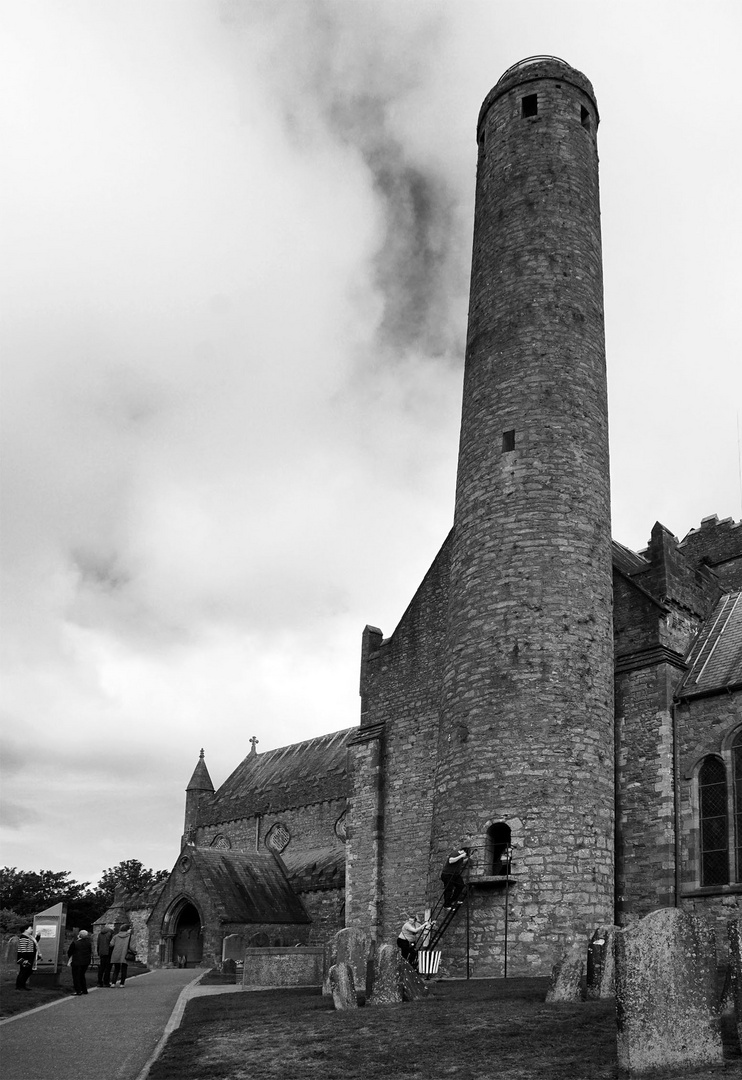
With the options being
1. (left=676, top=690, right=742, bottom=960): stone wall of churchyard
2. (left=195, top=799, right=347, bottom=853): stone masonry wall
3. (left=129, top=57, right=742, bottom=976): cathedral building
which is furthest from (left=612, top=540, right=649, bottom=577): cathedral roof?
(left=195, top=799, right=347, bottom=853): stone masonry wall

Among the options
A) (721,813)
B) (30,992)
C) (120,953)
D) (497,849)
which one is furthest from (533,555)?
(120,953)

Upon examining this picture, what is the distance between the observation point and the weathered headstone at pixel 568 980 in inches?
503

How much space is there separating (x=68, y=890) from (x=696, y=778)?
229 ft

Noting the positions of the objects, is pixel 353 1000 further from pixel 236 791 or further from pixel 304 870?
pixel 236 791

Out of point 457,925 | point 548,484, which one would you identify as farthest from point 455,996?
point 548,484

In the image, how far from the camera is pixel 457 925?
19.3 metres

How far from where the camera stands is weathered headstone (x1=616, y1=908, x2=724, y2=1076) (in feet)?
27.8

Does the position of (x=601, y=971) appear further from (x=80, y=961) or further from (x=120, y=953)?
(x=120, y=953)

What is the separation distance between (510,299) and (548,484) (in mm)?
4897

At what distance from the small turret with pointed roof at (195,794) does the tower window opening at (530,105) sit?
45.9 m

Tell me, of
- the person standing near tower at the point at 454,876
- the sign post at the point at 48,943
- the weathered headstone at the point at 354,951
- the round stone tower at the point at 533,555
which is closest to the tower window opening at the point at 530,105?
the round stone tower at the point at 533,555

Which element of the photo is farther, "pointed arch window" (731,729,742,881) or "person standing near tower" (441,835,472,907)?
"pointed arch window" (731,729,742,881)

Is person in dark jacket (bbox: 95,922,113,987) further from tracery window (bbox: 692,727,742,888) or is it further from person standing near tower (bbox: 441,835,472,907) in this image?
tracery window (bbox: 692,727,742,888)

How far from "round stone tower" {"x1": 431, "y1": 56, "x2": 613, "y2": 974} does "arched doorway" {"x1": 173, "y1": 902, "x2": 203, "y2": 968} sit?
20.1 meters
